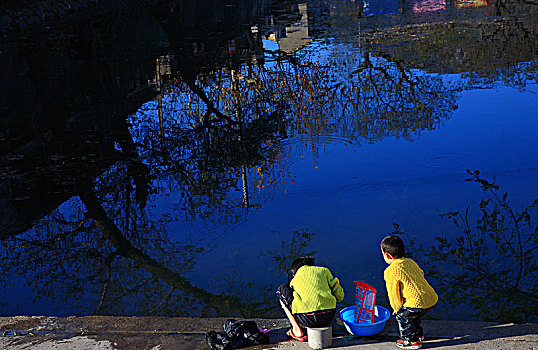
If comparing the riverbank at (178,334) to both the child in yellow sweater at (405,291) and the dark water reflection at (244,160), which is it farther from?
the dark water reflection at (244,160)

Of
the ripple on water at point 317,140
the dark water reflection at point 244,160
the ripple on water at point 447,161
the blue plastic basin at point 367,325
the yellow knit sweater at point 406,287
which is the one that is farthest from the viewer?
the ripple on water at point 317,140

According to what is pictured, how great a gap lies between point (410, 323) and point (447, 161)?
500 centimetres

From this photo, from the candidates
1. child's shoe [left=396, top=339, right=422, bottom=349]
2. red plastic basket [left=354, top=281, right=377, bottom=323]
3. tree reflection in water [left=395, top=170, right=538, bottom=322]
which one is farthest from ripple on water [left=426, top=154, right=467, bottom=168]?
child's shoe [left=396, top=339, right=422, bottom=349]

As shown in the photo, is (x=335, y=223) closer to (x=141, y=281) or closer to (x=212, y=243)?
(x=212, y=243)

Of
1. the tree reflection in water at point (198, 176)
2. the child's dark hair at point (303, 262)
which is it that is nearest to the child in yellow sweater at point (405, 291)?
the child's dark hair at point (303, 262)

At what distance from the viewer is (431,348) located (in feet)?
15.1

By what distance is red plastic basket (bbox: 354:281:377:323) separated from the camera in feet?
15.6

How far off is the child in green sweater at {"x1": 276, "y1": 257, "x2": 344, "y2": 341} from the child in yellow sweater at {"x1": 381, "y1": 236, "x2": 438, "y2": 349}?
441mm

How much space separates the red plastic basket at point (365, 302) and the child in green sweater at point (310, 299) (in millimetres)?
162

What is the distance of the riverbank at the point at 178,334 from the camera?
4.65 m

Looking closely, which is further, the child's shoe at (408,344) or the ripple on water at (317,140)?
the ripple on water at (317,140)

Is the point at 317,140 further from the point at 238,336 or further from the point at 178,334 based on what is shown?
the point at 238,336

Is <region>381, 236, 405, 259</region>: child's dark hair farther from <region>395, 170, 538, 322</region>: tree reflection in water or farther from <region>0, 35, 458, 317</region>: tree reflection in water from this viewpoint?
<region>0, 35, 458, 317</region>: tree reflection in water

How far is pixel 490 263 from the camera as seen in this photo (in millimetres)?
6301
